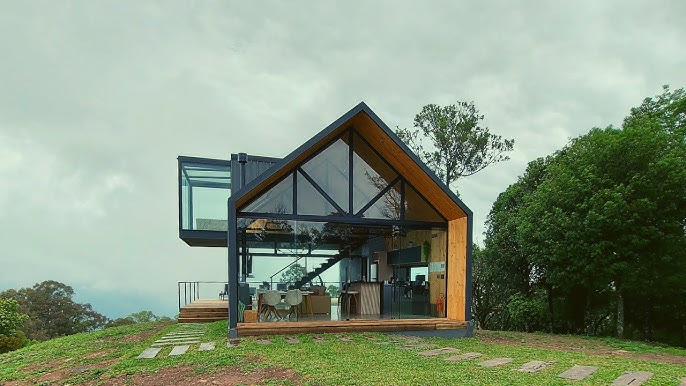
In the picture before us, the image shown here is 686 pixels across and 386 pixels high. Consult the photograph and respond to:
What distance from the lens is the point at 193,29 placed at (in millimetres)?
13250

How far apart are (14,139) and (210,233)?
6494 millimetres

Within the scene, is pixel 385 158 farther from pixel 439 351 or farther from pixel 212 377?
pixel 212 377

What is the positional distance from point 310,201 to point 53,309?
85.6ft

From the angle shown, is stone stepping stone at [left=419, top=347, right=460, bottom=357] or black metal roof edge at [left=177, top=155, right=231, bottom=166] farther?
black metal roof edge at [left=177, top=155, right=231, bottom=166]

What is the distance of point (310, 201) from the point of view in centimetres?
1059

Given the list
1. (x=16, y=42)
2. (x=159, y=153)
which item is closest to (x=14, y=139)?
(x=16, y=42)

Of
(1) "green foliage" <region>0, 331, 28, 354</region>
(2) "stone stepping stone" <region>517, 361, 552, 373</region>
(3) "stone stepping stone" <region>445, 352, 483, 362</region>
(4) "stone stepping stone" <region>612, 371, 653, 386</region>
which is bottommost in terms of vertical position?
(1) "green foliage" <region>0, 331, 28, 354</region>

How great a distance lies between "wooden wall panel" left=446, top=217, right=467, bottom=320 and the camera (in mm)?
10828

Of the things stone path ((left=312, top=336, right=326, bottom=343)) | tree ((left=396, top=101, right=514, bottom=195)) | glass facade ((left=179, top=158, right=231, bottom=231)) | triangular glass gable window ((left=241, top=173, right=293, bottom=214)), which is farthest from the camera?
tree ((left=396, top=101, right=514, bottom=195))

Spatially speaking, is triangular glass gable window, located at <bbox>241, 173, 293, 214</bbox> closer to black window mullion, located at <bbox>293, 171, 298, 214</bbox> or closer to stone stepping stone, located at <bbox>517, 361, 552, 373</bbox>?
black window mullion, located at <bbox>293, 171, 298, 214</bbox>

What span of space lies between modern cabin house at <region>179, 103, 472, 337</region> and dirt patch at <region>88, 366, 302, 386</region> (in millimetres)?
3196

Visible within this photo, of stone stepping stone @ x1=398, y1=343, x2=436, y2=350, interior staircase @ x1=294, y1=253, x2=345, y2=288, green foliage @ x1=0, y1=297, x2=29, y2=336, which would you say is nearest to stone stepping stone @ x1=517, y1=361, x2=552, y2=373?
stone stepping stone @ x1=398, y1=343, x2=436, y2=350

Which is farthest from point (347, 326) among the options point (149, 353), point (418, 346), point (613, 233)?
point (613, 233)

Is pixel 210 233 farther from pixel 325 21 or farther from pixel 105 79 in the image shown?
pixel 325 21
